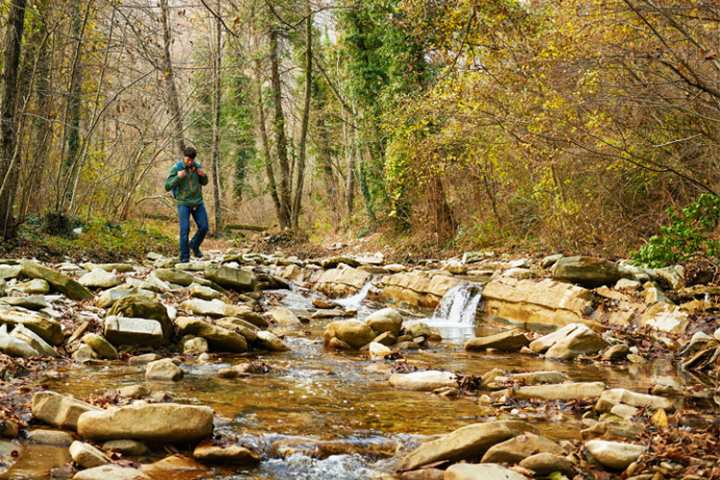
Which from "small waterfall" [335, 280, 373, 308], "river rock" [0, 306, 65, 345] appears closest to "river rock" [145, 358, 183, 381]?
"river rock" [0, 306, 65, 345]

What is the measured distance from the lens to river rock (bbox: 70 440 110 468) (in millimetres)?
3459

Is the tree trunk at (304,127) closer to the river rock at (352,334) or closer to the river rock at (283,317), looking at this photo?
the river rock at (283,317)

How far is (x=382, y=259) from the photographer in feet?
50.7

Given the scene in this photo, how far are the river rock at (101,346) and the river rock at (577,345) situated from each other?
436cm

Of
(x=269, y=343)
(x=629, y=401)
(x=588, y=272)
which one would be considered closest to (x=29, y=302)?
(x=269, y=343)

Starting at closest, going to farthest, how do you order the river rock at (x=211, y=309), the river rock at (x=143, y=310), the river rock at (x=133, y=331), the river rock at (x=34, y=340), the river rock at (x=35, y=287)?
the river rock at (x=34, y=340), the river rock at (x=133, y=331), the river rock at (x=143, y=310), the river rock at (x=35, y=287), the river rock at (x=211, y=309)

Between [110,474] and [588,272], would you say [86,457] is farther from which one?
[588,272]

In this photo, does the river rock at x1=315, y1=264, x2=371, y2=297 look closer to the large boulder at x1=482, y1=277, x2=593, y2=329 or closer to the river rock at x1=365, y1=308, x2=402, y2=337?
the large boulder at x1=482, y1=277, x2=593, y2=329

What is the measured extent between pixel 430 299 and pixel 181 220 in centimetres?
435

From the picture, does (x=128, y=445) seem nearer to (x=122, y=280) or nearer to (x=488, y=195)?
(x=122, y=280)

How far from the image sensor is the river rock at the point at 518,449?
3688 mm

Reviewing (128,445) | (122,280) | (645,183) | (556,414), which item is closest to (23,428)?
(128,445)

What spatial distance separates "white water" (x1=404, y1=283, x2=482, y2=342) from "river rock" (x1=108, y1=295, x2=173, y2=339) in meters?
4.00

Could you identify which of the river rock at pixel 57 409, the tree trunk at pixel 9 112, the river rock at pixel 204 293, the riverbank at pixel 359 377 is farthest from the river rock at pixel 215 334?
the tree trunk at pixel 9 112
